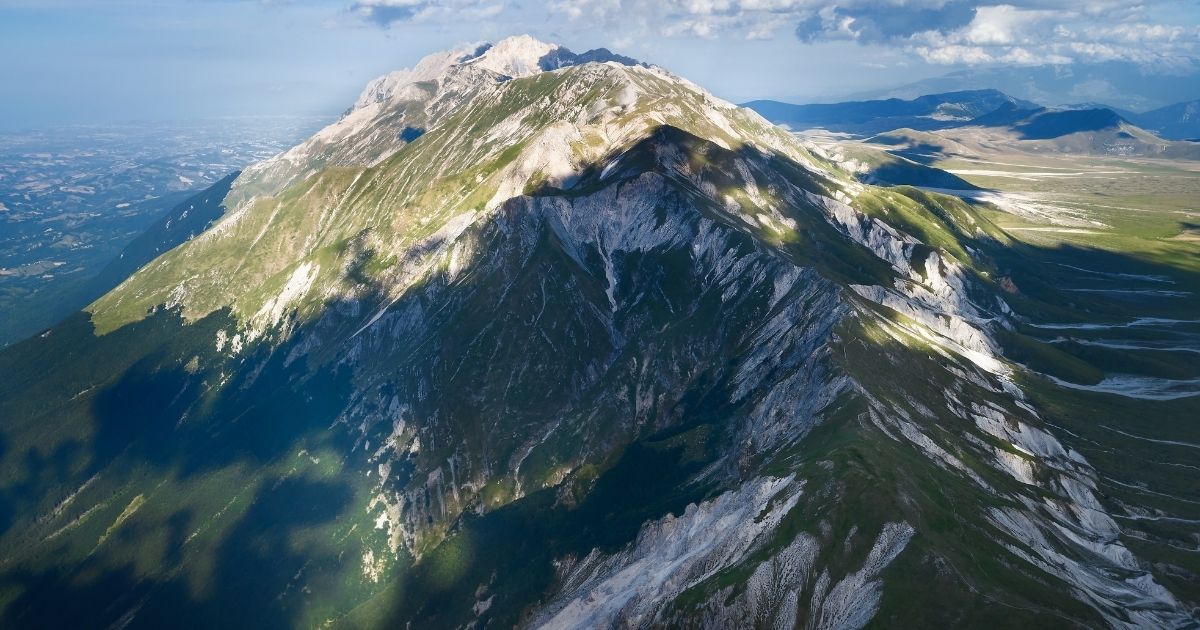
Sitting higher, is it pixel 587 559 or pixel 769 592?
pixel 769 592

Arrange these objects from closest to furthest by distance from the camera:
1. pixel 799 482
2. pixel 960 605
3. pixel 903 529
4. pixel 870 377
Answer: pixel 960 605 < pixel 903 529 < pixel 799 482 < pixel 870 377

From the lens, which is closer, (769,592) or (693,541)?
(769,592)

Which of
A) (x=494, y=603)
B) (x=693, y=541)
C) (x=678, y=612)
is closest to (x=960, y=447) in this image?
(x=693, y=541)

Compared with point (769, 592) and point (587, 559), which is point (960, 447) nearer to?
point (769, 592)

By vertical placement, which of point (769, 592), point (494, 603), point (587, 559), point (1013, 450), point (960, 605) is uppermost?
point (960, 605)

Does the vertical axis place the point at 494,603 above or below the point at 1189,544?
below

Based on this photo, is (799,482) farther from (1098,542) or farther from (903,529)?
(1098,542)

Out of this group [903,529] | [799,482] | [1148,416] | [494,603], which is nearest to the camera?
[903,529]

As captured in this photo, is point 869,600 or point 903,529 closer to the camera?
point 869,600

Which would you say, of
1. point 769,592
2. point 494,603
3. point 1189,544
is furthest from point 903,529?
point 494,603
